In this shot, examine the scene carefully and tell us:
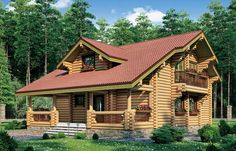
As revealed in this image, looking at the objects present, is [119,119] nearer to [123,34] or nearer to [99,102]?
[99,102]

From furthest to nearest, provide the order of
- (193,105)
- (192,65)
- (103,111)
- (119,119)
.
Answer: (193,105), (192,65), (103,111), (119,119)

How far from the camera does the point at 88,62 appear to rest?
30.1m

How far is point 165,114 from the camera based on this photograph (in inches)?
1075

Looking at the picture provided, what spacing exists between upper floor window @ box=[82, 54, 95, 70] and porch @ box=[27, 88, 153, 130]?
7.60 feet

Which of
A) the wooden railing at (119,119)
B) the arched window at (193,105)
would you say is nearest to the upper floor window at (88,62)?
the wooden railing at (119,119)

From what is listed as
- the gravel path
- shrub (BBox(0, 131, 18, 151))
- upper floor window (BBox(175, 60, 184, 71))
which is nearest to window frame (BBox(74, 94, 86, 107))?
the gravel path

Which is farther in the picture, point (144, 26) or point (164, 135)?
point (144, 26)

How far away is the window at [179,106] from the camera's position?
29.0m

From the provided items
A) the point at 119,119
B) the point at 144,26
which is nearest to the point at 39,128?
the point at 119,119

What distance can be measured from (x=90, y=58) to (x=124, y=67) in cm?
496

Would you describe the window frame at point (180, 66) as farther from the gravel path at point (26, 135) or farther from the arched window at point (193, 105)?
the gravel path at point (26, 135)

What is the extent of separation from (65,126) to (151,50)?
9.08 metres

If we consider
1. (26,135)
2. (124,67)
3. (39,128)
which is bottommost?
(26,135)

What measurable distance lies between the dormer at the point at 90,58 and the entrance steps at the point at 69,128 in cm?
495
